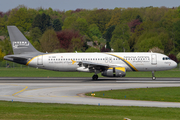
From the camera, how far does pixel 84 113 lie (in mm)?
19500

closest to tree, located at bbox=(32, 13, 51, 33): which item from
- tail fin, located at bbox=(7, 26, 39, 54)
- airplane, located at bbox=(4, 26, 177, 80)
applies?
tail fin, located at bbox=(7, 26, 39, 54)

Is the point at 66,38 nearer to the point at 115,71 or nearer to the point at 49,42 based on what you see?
the point at 49,42

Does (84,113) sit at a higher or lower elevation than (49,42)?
lower

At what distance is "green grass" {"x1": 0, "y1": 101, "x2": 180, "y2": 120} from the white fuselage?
1086 inches

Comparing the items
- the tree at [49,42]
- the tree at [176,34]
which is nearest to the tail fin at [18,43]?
the tree at [49,42]

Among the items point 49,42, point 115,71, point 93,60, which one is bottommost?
point 115,71

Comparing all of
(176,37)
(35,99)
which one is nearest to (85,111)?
(35,99)

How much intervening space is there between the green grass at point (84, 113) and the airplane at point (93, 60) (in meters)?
26.0

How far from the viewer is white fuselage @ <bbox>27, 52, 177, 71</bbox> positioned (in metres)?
48.9

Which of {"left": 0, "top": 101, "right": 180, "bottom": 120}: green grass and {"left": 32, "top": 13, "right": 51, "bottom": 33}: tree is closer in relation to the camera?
{"left": 0, "top": 101, "right": 180, "bottom": 120}: green grass

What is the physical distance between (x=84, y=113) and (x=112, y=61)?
98.2ft

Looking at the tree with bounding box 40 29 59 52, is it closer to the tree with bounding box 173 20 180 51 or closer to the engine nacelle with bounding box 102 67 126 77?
the tree with bounding box 173 20 180 51

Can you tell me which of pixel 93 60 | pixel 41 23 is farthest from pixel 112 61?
pixel 41 23

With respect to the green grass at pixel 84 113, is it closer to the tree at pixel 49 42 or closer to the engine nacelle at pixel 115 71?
the engine nacelle at pixel 115 71
